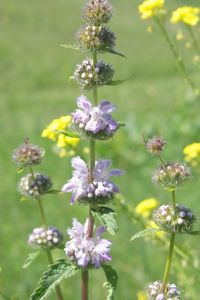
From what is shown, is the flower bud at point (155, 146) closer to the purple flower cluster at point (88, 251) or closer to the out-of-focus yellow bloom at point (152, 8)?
the purple flower cluster at point (88, 251)

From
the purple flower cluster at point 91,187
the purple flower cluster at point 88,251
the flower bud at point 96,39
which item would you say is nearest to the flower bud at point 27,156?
the purple flower cluster at point 91,187

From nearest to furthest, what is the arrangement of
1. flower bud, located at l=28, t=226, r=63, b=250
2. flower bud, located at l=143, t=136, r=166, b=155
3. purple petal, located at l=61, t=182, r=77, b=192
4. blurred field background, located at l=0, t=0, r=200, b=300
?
1. flower bud, located at l=143, t=136, r=166, b=155
2. purple petal, located at l=61, t=182, r=77, b=192
3. flower bud, located at l=28, t=226, r=63, b=250
4. blurred field background, located at l=0, t=0, r=200, b=300

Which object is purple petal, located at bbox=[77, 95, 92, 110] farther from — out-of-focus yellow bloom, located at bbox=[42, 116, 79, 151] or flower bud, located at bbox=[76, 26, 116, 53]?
out-of-focus yellow bloom, located at bbox=[42, 116, 79, 151]

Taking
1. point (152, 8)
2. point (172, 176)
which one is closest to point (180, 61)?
point (152, 8)

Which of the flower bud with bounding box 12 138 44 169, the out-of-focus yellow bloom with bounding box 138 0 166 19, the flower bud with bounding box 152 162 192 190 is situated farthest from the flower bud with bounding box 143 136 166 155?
the out-of-focus yellow bloom with bounding box 138 0 166 19

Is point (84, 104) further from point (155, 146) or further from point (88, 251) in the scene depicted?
point (88, 251)

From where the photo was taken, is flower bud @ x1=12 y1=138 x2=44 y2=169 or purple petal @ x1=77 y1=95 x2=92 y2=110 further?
flower bud @ x1=12 y1=138 x2=44 y2=169
